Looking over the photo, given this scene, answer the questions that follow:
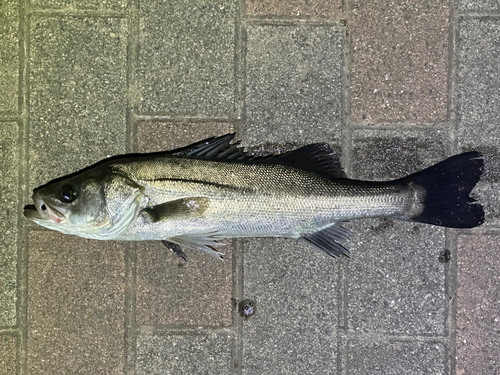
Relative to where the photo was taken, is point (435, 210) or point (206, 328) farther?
point (206, 328)

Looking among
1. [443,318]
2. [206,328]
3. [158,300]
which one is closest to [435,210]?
[443,318]

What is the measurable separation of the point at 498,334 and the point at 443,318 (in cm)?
51

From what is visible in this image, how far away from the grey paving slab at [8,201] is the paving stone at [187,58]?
1.22 m

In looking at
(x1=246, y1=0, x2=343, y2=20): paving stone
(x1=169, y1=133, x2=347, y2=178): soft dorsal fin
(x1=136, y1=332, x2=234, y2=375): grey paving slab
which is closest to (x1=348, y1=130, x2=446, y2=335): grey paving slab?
(x1=169, y1=133, x2=347, y2=178): soft dorsal fin

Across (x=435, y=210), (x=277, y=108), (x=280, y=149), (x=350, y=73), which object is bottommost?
(x=435, y=210)

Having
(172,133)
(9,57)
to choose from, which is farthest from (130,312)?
(9,57)

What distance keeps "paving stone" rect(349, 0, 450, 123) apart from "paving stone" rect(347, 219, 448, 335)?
1.03m

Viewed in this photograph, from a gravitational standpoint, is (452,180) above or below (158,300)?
above

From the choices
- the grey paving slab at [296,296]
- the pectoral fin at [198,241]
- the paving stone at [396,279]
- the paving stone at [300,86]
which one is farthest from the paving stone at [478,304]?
the pectoral fin at [198,241]

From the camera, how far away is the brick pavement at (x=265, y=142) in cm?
331

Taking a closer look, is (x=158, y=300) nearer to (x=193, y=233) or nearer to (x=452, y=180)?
(x=193, y=233)

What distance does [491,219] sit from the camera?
330cm

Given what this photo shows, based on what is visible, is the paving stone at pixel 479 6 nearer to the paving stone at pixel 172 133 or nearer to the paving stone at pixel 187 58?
the paving stone at pixel 187 58

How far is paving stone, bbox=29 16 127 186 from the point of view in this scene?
10.9 ft
